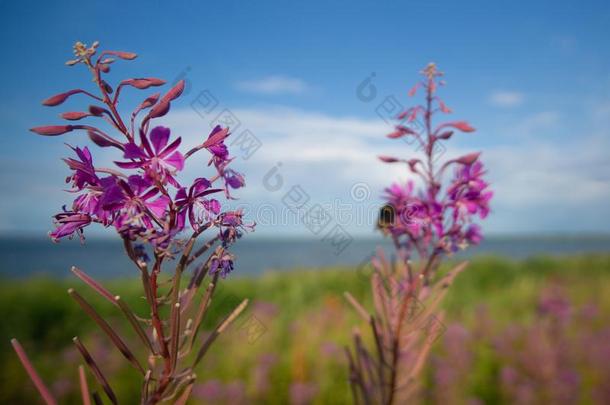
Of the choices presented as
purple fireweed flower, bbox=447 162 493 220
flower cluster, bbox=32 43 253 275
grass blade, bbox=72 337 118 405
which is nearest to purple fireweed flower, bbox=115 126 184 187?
flower cluster, bbox=32 43 253 275

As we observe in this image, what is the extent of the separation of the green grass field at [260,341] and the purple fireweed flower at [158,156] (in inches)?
49.5

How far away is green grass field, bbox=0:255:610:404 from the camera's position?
5098 mm

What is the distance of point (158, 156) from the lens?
3.54 feet

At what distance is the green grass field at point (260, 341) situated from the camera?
5.10 meters

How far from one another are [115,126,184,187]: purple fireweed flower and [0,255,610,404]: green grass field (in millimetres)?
1256

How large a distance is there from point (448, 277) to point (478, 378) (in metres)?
4.34

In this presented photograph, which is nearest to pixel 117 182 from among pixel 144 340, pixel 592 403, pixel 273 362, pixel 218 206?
pixel 218 206

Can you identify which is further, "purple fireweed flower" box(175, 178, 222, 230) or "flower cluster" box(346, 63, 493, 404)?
"flower cluster" box(346, 63, 493, 404)

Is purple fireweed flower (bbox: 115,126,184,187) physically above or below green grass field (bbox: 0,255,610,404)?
above

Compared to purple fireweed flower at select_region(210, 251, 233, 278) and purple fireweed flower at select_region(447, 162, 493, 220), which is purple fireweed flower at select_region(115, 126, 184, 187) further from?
purple fireweed flower at select_region(447, 162, 493, 220)

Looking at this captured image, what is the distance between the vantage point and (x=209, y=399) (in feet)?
15.4

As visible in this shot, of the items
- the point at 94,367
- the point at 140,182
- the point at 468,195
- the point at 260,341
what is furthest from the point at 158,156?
the point at 260,341

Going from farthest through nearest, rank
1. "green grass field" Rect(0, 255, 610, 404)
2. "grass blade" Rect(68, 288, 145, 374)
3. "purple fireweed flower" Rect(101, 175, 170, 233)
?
1. "green grass field" Rect(0, 255, 610, 404)
2. "grass blade" Rect(68, 288, 145, 374)
3. "purple fireweed flower" Rect(101, 175, 170, 233)

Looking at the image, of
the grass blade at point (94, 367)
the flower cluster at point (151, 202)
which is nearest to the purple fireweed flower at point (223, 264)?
the flower cluster at point (151, 202)
